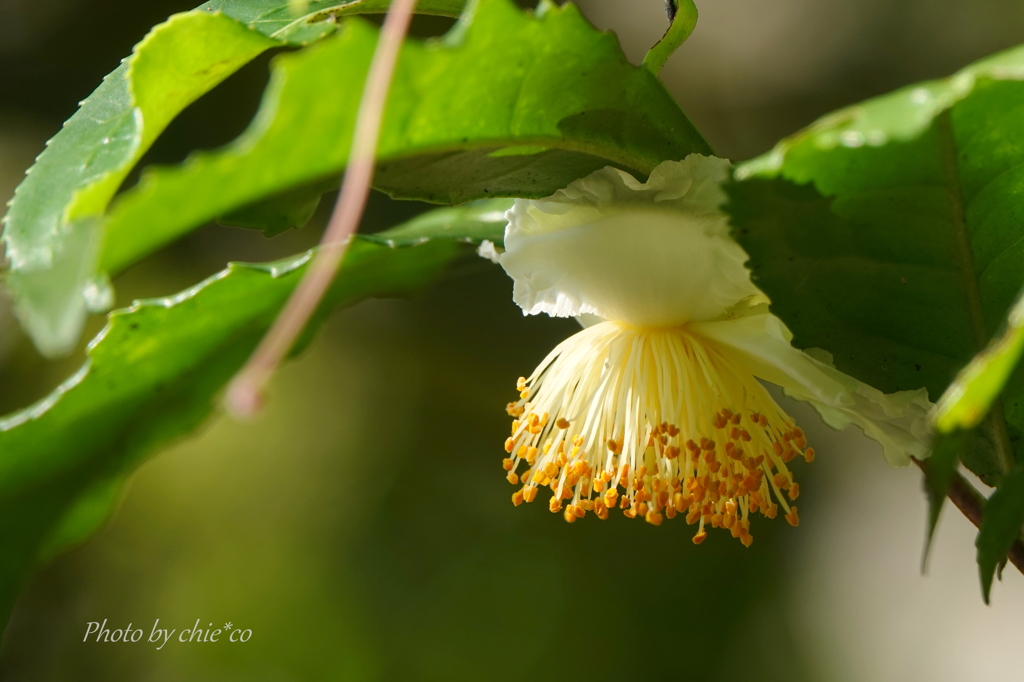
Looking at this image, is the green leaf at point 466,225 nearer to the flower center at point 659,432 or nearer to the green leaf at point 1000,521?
the flower center at point 659,432

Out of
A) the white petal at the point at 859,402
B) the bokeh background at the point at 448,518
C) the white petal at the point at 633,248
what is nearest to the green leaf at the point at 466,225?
the white petal at the point at 633,248

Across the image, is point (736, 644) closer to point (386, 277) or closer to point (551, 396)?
point (551, 396)

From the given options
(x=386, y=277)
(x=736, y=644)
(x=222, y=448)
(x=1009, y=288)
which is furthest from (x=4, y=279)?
(x=736, y=644)

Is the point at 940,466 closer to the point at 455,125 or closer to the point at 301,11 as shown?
the point at 455,125

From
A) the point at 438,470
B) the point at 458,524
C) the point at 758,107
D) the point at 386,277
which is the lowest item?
the point at 458,524

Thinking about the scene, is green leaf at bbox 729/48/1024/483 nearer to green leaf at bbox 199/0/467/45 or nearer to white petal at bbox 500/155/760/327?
white petal at bbox 500/155/760/327

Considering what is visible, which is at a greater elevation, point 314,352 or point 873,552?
point 314,352
